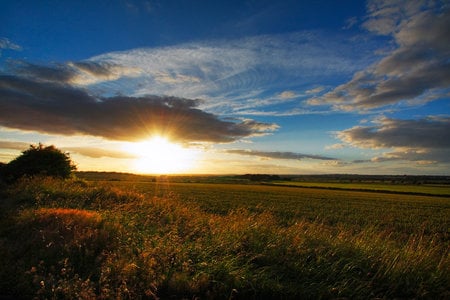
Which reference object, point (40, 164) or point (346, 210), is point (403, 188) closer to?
point (346, 210)

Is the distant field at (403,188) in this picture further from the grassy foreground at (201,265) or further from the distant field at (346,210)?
the grassy foreground at (201,265)

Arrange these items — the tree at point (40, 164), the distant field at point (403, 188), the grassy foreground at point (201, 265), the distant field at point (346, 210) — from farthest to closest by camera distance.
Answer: the distant field at point (403, 188) → the tree at point (40, 164) → the distant field at point (346, 210) → the grassy foreground at point (201, 265)

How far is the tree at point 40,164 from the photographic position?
28547mm

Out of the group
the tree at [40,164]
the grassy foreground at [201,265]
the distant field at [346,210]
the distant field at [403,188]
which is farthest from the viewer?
the distant field at [403,188]

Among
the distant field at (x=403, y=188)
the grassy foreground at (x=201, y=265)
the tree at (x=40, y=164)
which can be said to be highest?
the tree at (x=40, y=164)

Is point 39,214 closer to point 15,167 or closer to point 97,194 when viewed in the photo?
point 97,194

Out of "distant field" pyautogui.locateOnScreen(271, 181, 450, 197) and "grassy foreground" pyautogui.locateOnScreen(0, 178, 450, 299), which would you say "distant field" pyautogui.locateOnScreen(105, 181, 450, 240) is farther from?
"distant field" pyautogui.locateOnScreen(271, 181, 450, 197)

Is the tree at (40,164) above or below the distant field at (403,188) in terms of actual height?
above

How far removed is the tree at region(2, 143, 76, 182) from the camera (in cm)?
2855

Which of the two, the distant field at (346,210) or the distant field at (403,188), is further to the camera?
the distant field at (403,188)

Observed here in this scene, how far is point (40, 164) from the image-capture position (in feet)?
95.5

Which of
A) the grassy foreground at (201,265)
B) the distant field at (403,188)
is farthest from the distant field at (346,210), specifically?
the distant field at (403,188)

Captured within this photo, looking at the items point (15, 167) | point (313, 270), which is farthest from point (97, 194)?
point (15, 167)

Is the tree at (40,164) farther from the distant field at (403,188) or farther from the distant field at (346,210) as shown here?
the distant field at (403,188)
